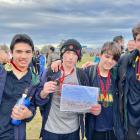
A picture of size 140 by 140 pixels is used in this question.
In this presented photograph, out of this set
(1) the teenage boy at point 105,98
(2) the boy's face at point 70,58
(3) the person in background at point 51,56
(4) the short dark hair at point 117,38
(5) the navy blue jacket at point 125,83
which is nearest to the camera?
(5) the navy blue jacket at point 125,83

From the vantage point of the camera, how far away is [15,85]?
459 cm

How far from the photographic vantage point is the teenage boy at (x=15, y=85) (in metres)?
4.48

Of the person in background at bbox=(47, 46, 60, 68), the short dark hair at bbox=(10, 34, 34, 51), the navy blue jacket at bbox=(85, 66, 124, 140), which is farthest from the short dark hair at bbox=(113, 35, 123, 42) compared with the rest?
the short dark hair at bbox=(10, 34, 34, 51)

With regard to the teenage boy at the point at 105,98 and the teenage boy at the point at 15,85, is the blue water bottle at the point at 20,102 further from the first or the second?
the teenage boy at the point at 105,98

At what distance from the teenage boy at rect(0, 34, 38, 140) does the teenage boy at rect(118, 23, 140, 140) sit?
4.13 ft

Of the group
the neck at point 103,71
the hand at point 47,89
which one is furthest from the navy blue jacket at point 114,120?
the hand at point 47,89

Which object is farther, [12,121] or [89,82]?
[89,82]

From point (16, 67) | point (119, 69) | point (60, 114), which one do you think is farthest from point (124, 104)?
point (16, 67)

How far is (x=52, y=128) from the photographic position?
5.31 metres

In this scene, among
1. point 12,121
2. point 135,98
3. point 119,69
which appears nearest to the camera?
point 12,121

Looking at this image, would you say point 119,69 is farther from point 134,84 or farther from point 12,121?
point 12,121

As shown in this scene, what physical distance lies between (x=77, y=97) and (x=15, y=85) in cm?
89

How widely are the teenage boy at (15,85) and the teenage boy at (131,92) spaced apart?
126 cm

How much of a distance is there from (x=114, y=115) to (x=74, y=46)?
Answer: 112 cm
